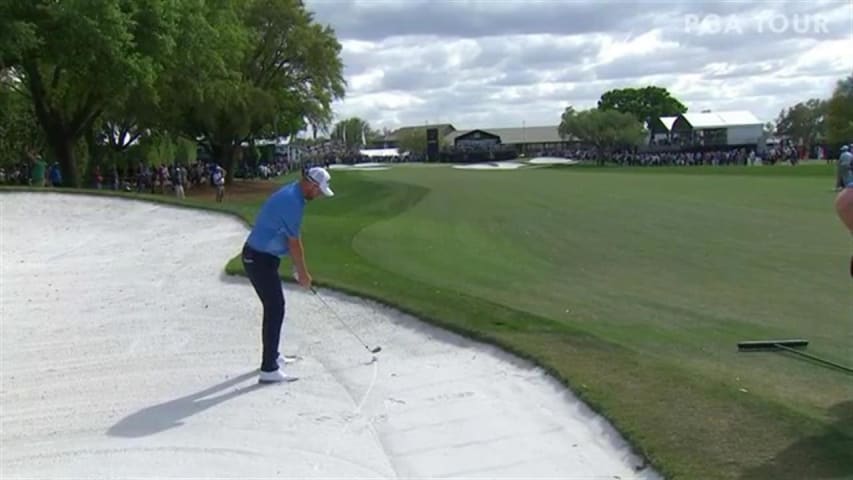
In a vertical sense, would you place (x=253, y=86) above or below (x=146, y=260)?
above

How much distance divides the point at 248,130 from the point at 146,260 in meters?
50.4

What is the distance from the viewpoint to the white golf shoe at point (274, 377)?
317 inches

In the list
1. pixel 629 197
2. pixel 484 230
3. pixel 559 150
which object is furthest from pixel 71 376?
pixel 559 150

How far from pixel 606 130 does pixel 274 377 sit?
123468mm

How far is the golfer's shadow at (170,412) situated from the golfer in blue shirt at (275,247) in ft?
1.20

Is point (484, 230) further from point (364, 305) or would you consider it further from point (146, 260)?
point (364, 305)

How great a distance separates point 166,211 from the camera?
22922mm

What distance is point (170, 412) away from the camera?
7438 millimetres

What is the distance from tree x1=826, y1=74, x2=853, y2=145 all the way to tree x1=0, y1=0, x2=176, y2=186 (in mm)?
61160

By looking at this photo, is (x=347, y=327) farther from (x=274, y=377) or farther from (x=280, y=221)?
(x=280, y=221)

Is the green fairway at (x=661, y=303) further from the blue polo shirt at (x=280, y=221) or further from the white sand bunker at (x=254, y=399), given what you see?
the blue polo shirt at (x=280, y=221)

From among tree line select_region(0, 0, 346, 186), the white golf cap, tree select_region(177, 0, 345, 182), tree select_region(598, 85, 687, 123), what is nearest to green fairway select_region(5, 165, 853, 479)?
the white golf cap

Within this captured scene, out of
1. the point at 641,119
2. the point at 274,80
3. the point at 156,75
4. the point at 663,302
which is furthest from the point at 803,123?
the point at 663,302


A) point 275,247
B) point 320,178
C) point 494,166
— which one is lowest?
point 494,166
